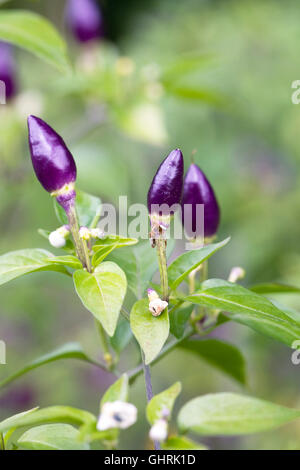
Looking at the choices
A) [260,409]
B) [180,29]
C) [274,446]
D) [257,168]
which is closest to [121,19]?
[180,29]

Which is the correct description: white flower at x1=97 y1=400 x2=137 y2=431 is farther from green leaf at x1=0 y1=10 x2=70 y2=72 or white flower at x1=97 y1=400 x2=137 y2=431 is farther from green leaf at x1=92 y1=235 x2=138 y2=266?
green leaf at x1=0 y1=10 x2=70 y2=72

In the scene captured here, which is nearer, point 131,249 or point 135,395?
point 131,249

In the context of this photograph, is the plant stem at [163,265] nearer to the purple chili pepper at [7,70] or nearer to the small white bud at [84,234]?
the small white bud at [84,234]

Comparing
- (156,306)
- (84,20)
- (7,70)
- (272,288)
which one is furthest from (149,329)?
(84,20)

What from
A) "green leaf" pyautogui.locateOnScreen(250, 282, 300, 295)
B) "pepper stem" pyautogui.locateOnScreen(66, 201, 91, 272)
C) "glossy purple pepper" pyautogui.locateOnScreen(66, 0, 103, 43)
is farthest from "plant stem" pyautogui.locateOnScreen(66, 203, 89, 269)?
"glossy purple pepper" pyautogui.locateOnScreen(66, 0, 103, 43)
